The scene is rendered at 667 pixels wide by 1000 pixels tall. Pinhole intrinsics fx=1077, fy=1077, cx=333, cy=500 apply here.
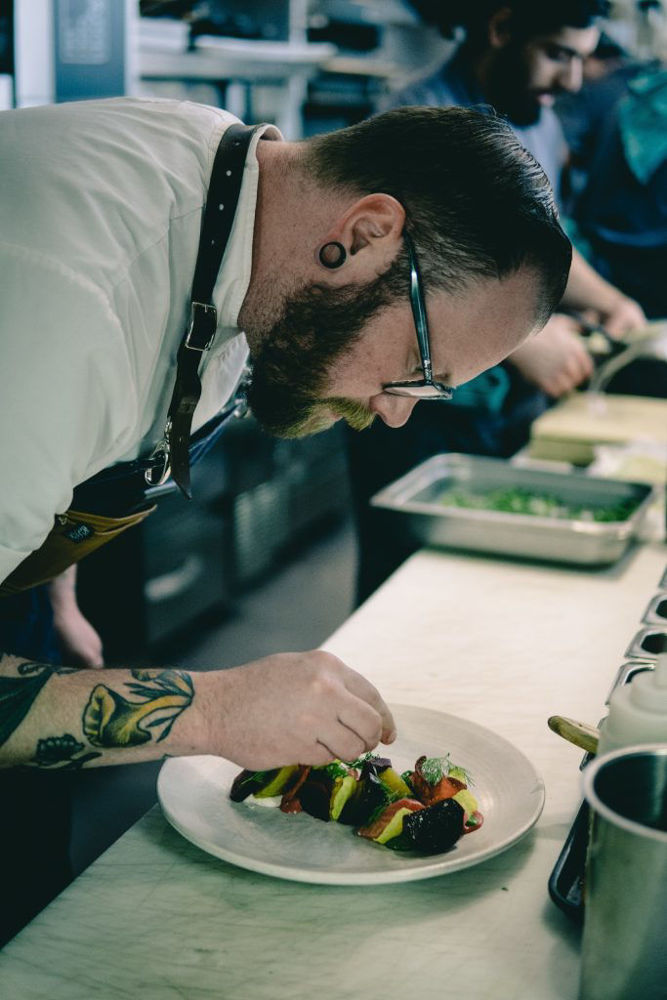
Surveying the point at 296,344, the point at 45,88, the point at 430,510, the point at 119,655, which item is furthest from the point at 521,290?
the point at 119,655

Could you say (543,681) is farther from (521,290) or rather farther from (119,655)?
(119,655)

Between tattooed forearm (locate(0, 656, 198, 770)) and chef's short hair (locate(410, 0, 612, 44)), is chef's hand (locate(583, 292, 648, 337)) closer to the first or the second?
chef's short hair (locate(410, 0, 612, 44))

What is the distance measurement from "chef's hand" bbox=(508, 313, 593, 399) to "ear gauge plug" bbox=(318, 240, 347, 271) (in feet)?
5.51

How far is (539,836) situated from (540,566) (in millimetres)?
961

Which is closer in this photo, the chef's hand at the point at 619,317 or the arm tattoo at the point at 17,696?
the arm tattoo at the point at 17,696

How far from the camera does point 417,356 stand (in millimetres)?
1356

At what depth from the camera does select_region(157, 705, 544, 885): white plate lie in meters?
1.08

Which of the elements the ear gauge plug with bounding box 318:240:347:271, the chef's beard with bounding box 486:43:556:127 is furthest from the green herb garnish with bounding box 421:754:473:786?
the chef's beard with bounding box 486:43:556:127

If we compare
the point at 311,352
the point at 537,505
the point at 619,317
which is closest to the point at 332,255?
the point at 311,352

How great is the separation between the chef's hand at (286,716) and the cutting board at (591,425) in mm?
1843

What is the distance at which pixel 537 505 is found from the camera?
7.43ft

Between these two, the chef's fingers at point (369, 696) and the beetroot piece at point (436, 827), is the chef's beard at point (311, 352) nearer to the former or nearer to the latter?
the chef's fingers at point (369, 696)

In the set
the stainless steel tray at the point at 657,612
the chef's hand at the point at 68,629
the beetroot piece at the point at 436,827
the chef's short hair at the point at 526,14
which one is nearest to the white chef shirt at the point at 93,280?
the beetroot piece at the point at 436,827

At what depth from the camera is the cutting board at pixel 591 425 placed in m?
2.92
